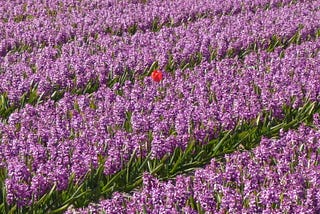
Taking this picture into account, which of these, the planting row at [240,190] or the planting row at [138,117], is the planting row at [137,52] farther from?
the planting row at [240,190]

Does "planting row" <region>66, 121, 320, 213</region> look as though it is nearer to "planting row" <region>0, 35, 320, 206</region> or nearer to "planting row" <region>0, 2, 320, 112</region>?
"planting row" <region>0, 35, 320, 206</region>

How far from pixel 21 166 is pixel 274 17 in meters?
7.17

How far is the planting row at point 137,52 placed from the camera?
738 cm

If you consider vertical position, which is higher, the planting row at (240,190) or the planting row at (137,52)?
the planting row at (240,190)

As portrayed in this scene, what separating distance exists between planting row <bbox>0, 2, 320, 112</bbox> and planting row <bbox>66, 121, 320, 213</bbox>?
2643 millimetres

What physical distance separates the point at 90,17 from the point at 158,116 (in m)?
5.03

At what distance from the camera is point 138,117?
235 inches

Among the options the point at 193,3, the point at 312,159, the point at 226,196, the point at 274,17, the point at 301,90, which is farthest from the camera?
the point at 193,3

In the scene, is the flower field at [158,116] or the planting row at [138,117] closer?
the flower field at [158,116]

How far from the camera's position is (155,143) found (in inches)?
213

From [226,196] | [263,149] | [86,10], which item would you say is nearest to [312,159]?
[263,149]

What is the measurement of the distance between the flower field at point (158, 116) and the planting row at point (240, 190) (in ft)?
0.04

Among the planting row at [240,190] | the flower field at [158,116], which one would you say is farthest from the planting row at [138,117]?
the planting row at [240,190]

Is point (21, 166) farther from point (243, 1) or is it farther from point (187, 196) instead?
point (243, 1)
